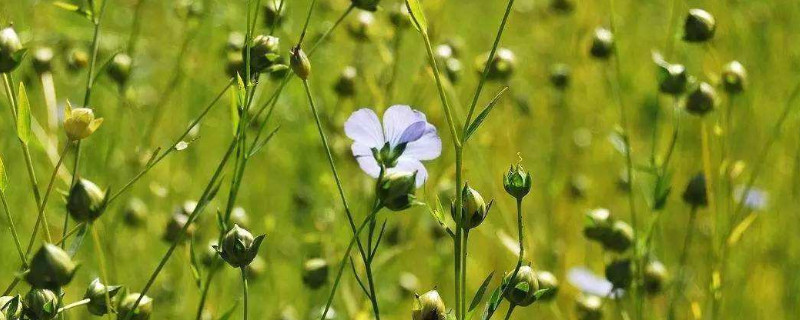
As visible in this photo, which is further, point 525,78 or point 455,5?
point 455,5

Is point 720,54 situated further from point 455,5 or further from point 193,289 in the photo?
point 193,289

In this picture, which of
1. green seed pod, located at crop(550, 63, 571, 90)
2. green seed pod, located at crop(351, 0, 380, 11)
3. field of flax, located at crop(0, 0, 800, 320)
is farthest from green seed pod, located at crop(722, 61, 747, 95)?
green seed pod, located at crop(351, 0, 380, 11)

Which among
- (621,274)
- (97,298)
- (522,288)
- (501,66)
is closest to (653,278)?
(621,274)

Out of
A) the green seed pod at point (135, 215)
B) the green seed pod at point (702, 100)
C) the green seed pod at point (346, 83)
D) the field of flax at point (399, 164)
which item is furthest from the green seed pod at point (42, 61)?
the green seed pod at point (702, 100)

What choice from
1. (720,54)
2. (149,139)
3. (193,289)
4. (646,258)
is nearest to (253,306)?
(193,289)

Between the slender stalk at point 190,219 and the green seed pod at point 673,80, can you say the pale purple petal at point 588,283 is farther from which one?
the slender stalk at point 190,219

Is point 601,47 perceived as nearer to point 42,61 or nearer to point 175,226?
point 175,226
